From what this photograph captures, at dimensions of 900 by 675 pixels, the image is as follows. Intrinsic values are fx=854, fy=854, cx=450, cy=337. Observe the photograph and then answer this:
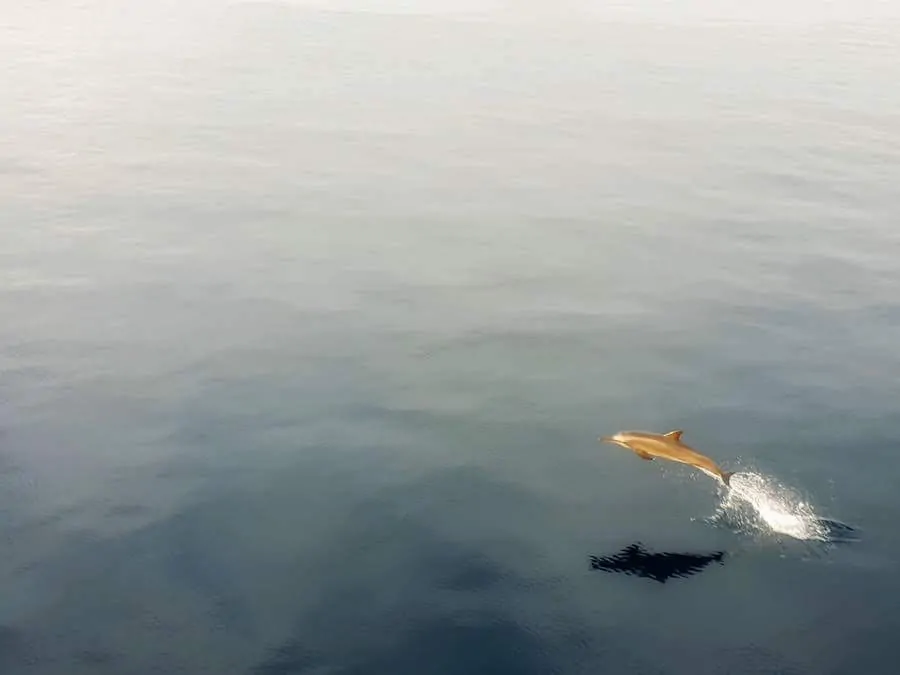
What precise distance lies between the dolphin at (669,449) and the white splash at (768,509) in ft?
12.2

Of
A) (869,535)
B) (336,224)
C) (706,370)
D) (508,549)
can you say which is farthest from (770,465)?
(336,224)

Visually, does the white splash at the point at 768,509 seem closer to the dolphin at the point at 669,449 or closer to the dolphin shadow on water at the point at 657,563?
the dolphin shadow on water at the point at 657,563

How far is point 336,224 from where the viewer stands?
234ft

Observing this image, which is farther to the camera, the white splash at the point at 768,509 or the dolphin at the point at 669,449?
the white splash at the point at 768,509

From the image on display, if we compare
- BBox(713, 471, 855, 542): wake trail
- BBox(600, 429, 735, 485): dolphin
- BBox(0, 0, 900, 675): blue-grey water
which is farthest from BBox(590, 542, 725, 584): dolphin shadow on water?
BBox(600, 429, 735, 485): dolphin

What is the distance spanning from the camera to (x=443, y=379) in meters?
51.4

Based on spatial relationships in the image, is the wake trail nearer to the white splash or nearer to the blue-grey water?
the white splash

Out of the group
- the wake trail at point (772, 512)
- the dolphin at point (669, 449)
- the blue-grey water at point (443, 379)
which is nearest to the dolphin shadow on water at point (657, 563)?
the blue-grey water at point (443, 379)

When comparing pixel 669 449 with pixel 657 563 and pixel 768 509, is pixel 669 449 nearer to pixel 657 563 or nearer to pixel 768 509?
pixel 657 563

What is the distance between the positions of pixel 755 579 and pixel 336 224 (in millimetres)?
45873

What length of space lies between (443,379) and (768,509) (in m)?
19.8

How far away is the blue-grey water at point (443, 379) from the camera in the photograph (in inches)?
1382

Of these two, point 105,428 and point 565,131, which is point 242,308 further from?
point 565,131

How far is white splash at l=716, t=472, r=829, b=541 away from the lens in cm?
3947
